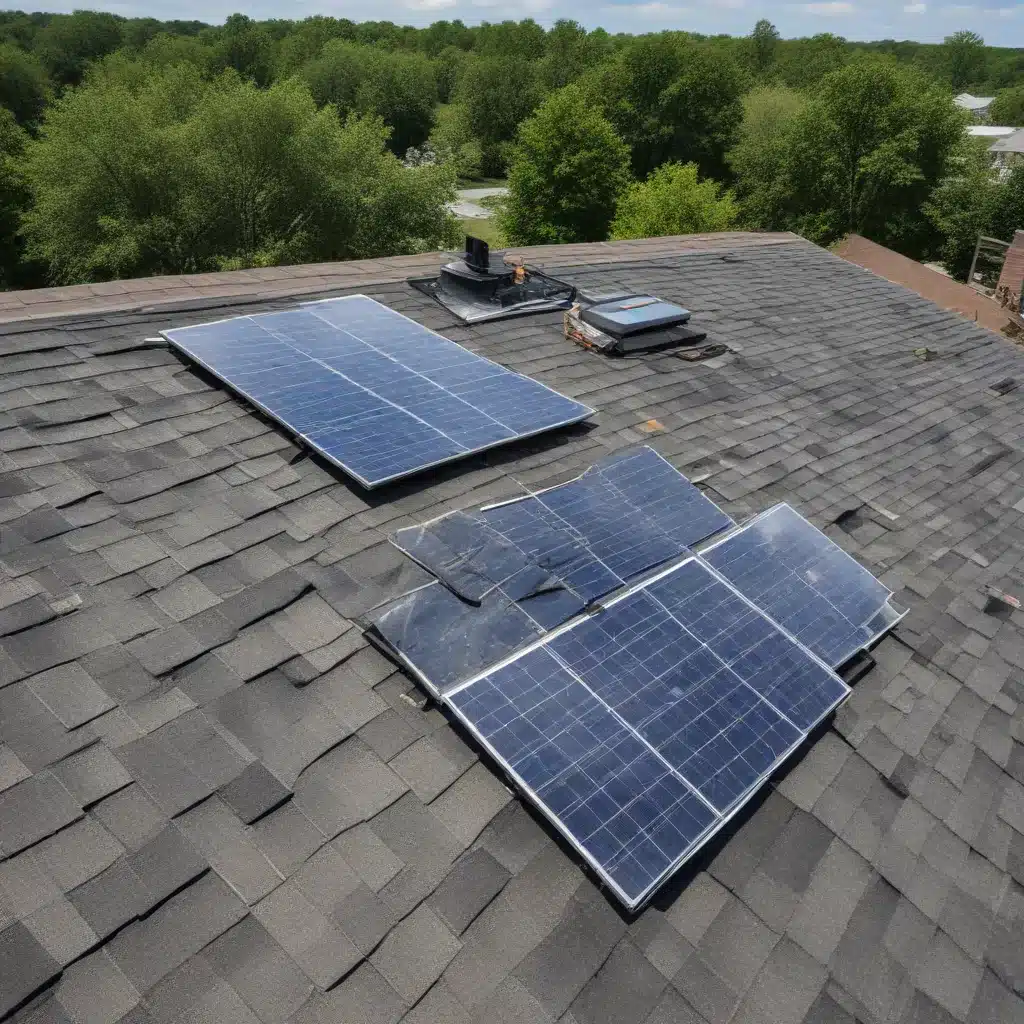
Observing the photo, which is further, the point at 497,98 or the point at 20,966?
the point at 497,98

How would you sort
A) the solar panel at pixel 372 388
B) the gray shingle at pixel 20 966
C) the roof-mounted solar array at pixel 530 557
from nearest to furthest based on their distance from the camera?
the gray shingle at pixel 20 966
the roof-mounted solar array at pixel 530 557
the solar panel at pixel 372 388

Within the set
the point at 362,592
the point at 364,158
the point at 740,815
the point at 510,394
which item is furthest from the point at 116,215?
the point at 740,815

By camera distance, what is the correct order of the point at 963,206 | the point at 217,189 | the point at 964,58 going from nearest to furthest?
1. the point at 217,189
2. the point at 963,206
3. the point at 964,58

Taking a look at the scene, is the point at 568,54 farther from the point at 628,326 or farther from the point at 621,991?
the point at 621,991

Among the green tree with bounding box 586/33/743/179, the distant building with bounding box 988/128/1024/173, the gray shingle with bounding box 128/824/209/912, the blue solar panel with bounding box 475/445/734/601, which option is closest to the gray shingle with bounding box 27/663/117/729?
the gray shingle with bounding box 128/824/209/912

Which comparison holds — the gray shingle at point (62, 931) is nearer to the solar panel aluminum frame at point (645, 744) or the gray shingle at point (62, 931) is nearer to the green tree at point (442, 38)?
the solar panel aluminum frame at point (645, 744)

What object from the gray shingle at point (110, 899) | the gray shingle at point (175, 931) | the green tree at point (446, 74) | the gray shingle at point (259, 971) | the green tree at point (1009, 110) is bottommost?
the gray shingle at point (259, 971)

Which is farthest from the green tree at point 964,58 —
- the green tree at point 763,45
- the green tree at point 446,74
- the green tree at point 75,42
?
the green tree at point 75,42

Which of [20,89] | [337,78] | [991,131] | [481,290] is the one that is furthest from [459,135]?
[481,290]
